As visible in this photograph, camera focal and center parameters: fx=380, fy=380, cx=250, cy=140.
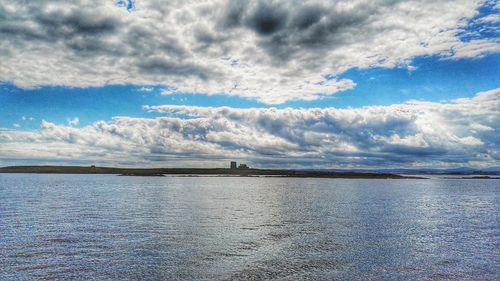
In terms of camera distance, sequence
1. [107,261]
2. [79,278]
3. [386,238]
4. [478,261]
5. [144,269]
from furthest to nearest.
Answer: [386,238] < [478,261] < [107,261] < [144,269] < [79,278]

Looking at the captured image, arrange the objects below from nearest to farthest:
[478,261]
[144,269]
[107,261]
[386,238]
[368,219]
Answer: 1. [144,269]
2. [107,261]
3. [478,261]
4. [386,238]
5. [368,219]

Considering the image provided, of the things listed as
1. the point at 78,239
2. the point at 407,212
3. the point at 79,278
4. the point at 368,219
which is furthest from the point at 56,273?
the point at 407,212

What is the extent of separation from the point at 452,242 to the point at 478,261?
7100 millimetres

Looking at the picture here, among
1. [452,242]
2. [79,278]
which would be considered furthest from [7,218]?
[452,242]

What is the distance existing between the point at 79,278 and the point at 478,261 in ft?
88.4

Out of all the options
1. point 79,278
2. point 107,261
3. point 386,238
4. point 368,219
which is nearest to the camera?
point 79,278

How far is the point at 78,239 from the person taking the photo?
32938 millimetres

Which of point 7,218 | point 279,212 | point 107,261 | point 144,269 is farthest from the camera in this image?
point 279,212

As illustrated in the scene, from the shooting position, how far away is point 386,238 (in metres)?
35.8

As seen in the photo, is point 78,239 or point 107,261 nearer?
point 107,261

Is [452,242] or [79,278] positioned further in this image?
[452,242]

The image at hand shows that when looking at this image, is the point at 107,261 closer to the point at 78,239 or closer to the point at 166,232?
the point at 78,239

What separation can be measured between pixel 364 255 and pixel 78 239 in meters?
23.9

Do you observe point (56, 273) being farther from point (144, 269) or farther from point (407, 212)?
point (407, 212)
